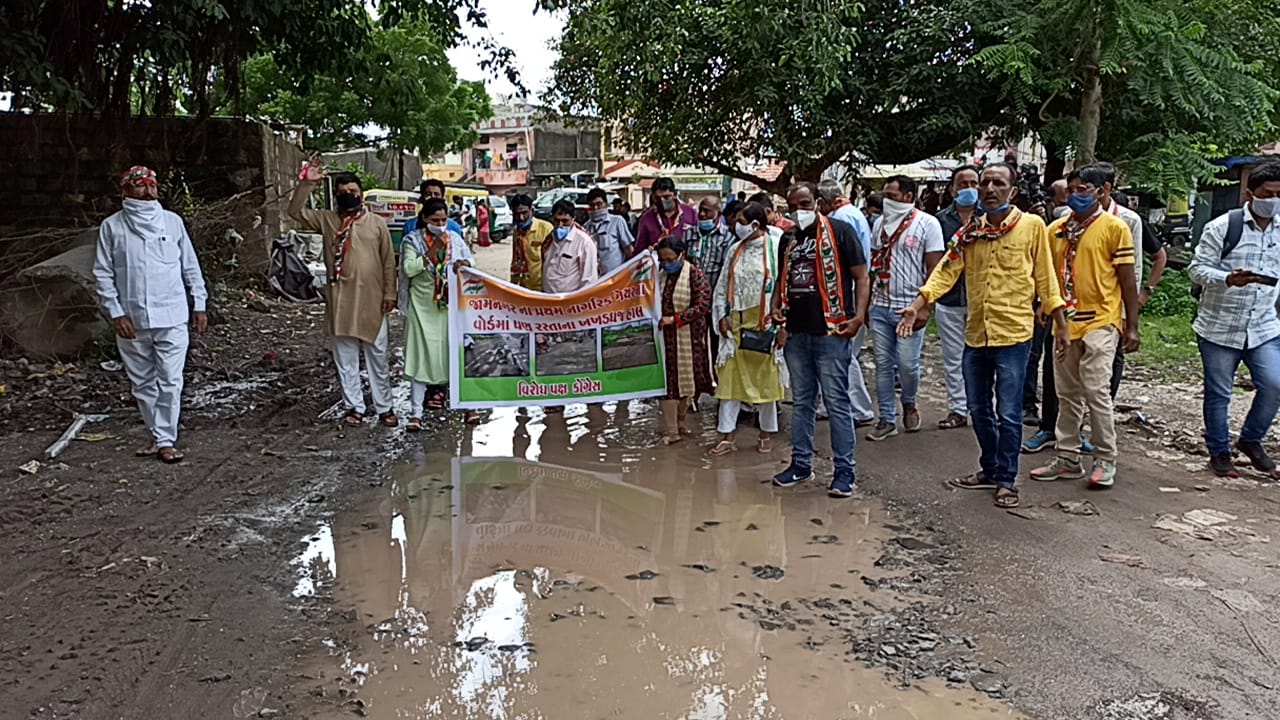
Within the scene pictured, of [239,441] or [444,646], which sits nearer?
[444,646]

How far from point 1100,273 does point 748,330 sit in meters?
2.05

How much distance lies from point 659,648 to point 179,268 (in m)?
4.33

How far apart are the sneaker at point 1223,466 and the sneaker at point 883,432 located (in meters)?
1.94

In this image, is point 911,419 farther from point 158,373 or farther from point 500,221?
point 500,221

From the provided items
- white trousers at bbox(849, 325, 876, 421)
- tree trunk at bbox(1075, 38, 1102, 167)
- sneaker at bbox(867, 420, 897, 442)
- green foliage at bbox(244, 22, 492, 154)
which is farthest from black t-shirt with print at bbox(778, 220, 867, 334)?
green foliage at bbox(244, 22, 492, 154)

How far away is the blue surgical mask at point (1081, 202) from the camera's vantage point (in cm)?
546

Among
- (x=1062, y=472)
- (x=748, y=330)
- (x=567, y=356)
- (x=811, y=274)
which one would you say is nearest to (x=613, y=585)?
(x=811, y=274)

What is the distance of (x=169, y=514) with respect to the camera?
534 cm

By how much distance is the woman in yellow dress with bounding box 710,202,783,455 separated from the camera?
6215 millimetres

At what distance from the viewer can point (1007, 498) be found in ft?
17.6

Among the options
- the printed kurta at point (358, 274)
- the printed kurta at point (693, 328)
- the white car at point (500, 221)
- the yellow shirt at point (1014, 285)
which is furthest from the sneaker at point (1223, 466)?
the white car at point (500, 221)

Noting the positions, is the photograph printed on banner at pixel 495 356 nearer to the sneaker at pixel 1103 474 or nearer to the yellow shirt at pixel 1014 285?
the yellow shirt at pixel 1014 285

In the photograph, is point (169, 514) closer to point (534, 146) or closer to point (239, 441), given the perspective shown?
point (239, 441)

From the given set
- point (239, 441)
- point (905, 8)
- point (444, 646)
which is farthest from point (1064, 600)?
point (905, 8)
